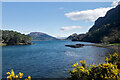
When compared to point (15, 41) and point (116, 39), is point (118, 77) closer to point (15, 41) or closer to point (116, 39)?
point (116, 39)

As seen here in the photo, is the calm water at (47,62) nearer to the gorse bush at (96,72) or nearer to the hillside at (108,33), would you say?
the gorse bush at (96,72)

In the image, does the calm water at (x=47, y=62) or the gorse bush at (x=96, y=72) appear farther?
the calm water at (x=47, y=62)

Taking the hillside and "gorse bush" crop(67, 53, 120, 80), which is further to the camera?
the hillside

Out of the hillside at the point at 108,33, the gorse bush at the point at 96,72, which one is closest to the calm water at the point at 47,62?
the gorse bush at the point at 96,72

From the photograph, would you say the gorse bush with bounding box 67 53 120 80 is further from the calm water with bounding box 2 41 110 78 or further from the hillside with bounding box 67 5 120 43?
the hillside with bounding box 67 5 120 43

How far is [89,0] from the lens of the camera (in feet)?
25.5

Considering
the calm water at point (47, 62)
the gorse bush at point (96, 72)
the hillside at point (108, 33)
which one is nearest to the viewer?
the gorse bush at point (96, 72)

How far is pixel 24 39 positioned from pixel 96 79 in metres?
121

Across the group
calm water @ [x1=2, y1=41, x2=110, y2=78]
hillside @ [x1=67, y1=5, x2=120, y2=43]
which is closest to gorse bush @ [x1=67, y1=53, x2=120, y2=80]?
calm water @ [x1=2, y1=41, x2=110, y2=78]

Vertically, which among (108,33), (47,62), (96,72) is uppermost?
(108,33)

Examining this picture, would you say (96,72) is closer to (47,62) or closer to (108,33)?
(47,62)

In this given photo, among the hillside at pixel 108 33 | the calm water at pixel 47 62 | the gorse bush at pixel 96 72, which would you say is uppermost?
the hillside at pixel 108 33

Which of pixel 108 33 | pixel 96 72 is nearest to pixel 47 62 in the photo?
pixel 96 72

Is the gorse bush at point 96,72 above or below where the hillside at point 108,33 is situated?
below
